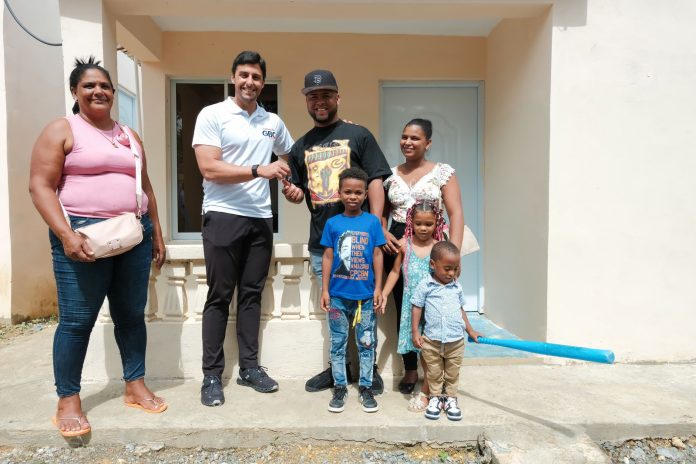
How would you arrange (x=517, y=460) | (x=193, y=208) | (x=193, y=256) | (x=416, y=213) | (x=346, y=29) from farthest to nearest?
(x=193, y=208), (x=346, y=29), (x=193, y=256), (x=416, y=213), (x=517, y=460)

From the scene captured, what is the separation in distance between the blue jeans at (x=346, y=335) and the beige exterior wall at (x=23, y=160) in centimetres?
419

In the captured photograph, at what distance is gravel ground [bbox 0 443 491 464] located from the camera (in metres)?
2.54

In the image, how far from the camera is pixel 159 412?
2.81 metres

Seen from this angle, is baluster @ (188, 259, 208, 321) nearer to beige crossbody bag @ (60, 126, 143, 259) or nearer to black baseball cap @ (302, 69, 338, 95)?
→ beige crossbody bag @ (60, 126, 143, 259)

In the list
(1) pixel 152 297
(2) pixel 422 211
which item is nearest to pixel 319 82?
(2) pixel 422 211

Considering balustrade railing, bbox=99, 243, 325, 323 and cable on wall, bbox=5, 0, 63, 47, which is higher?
cable on wall, bbox=5, 0, 63, 47

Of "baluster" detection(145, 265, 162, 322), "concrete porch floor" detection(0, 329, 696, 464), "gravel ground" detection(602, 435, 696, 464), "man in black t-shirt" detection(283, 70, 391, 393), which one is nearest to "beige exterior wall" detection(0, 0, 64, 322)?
"concrete porch floor" detection(0, 329, 696, 464)

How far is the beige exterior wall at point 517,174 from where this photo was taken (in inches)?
149

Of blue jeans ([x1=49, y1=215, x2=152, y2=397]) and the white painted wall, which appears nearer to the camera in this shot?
blue jeans ([x1=49, y1=215, x2=152, y2=397])

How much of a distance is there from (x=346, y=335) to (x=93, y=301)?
4.60 feet

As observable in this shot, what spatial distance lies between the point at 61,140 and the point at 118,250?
0.62m

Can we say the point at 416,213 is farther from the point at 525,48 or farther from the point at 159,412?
the point at 525,48

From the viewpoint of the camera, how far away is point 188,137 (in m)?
5.39

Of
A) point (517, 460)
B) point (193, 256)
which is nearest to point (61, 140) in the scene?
point (193, 256)
